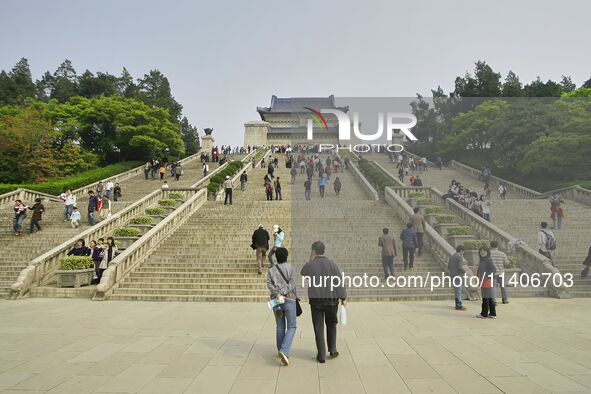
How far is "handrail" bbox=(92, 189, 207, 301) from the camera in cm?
1049

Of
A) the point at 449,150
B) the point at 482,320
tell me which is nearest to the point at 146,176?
the point at 449,150

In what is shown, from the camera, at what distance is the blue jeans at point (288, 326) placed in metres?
5.16

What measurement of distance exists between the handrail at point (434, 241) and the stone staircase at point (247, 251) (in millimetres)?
275

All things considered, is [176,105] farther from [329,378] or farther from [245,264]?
[329,378]

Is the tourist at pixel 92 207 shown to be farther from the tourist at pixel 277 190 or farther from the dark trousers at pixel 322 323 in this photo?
the dark trousers at pixel 322 323

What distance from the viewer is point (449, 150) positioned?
18234mm

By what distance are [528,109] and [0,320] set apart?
1787cm

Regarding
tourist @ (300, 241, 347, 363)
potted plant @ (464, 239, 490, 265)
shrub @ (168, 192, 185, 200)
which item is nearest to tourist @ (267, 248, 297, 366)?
tourist @ (300, 241, 347, 363)

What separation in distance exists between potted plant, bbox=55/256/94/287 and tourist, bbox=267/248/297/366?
7965 millimetres

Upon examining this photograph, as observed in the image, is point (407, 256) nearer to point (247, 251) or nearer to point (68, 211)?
point (247, 251)

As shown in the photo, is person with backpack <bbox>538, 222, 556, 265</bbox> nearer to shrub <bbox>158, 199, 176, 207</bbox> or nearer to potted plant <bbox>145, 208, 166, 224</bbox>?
potted plant <bbox>145, 208, 166, 224</bbox>

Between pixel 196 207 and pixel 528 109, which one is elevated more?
pixel 528 109

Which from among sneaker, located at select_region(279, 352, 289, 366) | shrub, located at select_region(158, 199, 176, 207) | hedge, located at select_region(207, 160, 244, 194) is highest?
hedge, located at select_region(207, 160, 244, 194)

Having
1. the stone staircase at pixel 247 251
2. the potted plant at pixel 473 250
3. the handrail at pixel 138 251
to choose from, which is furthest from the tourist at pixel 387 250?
the handrail at pixel 138 251
